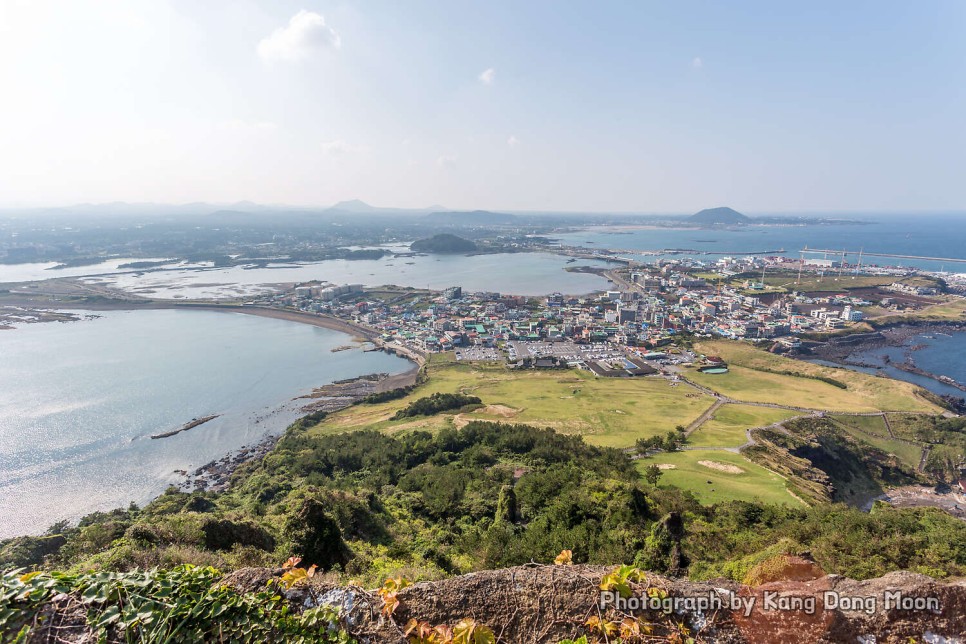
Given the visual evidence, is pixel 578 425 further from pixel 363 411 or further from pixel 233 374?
pixel 233 374

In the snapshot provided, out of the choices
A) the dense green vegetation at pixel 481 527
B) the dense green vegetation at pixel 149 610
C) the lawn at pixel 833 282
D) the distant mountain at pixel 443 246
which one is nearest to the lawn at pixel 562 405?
the dense green vegetation at pixel 481 527

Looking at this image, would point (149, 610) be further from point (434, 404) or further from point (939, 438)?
point (939, 438)

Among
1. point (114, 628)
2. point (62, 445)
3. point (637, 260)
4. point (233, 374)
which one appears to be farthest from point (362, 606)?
point (637, 260)

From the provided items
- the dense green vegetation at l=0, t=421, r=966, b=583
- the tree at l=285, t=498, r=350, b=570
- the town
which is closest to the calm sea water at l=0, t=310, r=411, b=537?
the dense green vegetation at l=0, t=421, r=966, b=583

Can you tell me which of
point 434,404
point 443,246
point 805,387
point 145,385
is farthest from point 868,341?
point 443,246

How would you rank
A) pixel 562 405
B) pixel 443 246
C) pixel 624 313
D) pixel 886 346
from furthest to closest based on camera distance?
pixel 443 246 < pixel 624 313 < pixel 886 346 < pixel 562 405

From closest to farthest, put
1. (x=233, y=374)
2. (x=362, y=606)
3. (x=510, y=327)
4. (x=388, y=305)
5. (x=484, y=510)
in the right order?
(x=362, y=606) → (x=484, y=510) → (x=233, y=374) → (x=510, y=327) → (x=388, y=305)
